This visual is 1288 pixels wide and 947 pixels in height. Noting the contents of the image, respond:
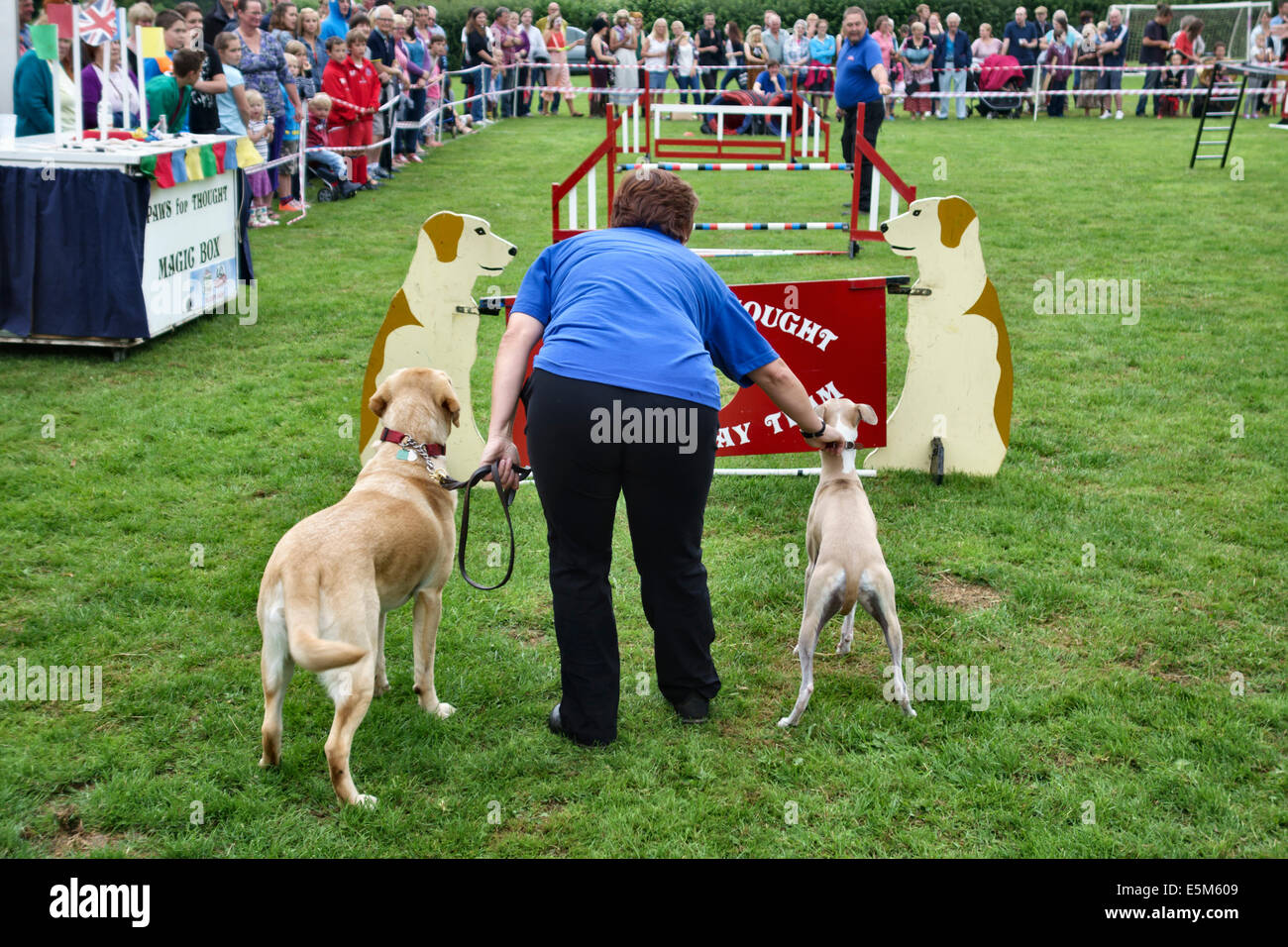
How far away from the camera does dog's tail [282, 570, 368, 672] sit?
11.1 ft

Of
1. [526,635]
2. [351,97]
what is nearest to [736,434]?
[526,635]

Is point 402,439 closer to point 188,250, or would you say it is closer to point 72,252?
point 72,252

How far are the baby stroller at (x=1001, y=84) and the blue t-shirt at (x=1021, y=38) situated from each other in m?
0.22

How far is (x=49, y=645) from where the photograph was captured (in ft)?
15.5

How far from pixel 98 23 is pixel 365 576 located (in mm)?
7722

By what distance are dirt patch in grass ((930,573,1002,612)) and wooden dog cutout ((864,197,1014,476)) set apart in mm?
1324

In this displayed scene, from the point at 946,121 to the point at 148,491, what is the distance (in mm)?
23281

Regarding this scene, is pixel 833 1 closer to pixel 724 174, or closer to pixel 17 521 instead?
pixel 724 174

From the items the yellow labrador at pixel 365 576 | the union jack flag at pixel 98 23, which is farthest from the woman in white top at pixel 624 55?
the yellow labrador at pixel 365 576

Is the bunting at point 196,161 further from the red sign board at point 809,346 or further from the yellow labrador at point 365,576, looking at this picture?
the yellow labrador at point 365,576

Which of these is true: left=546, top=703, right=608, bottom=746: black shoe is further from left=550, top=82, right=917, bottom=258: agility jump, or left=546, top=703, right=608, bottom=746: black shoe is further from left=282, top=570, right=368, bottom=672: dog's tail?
left=550, top=82, right=917, bottom=258: agility jump

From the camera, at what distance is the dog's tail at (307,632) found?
338 cm

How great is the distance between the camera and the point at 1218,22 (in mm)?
35406
